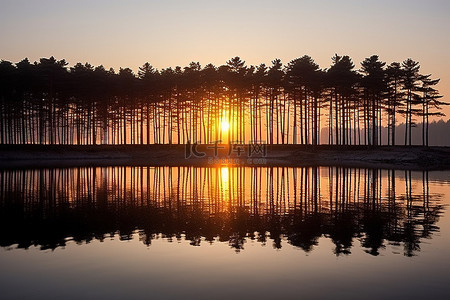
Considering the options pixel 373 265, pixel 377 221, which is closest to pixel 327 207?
pixel 377 221

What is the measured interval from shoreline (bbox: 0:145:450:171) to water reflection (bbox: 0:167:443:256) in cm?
3487

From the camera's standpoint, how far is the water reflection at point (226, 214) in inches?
581

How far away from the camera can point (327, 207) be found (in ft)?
71.9

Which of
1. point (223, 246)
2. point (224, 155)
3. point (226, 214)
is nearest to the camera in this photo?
point (223, 246)

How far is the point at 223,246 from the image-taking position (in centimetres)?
1355

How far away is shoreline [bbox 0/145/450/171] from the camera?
6719cm

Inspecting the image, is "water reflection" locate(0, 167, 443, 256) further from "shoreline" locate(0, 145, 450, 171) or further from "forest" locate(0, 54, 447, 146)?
"forest" locate(0, 54, 447, 146)

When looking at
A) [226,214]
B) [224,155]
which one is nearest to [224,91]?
[224,155]

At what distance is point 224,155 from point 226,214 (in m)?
62.7

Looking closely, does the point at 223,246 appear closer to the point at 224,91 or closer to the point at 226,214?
the point at 226,214

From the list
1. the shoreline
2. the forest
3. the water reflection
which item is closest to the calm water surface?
the water reflection

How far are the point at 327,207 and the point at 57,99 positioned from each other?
80447mm

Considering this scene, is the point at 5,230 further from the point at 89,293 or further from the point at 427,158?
the point at 427,158

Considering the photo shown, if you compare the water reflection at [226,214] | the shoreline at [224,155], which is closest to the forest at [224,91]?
the shoreline at [224,155]
